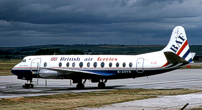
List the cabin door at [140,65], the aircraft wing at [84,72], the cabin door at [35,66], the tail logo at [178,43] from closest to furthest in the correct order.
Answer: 1. the cabin door at [140,65]
2. the tail logo at [178,43]
3. the aircraft wing at [84,72]
4. the cabin door at [35,66]

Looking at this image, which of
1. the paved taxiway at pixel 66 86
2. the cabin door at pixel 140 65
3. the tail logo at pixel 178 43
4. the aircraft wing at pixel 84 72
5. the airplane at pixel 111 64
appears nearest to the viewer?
the paved taxiway at pixel 66 86

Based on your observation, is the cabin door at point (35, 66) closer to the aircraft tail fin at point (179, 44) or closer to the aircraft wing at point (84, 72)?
the aircraft wing at point (84, 72)

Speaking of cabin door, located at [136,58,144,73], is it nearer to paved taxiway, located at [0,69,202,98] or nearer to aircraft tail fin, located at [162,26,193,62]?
aircraft tail fin, located at [162,26,193,62]

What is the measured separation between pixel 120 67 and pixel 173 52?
6053mm

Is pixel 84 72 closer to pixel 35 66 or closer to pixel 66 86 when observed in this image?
pixel 66 86

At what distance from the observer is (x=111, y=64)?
124 ft

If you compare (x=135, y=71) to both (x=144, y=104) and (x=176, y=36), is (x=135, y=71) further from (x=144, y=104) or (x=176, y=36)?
(x=144, y=104)

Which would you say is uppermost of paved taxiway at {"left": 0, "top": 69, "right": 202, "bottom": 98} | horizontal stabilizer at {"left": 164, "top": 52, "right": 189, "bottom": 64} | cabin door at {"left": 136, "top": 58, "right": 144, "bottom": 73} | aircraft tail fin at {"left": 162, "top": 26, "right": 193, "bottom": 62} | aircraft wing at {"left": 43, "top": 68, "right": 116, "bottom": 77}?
aircraft tail fin at {"left": 162, "top": 26, "right": 193, "bottom": 62}

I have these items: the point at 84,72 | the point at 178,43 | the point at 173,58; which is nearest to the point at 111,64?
the point at 84,72

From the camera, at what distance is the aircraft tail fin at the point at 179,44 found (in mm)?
36438

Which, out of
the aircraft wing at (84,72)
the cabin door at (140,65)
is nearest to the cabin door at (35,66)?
the aircraft wing at (84,72)

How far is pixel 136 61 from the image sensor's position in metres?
37.0

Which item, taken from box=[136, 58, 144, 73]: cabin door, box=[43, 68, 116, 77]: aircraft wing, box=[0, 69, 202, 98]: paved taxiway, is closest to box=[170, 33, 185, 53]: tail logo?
box=[136, 58, 144, 73]: cabin door

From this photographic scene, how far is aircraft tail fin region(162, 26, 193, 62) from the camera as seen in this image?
36.4 metres
